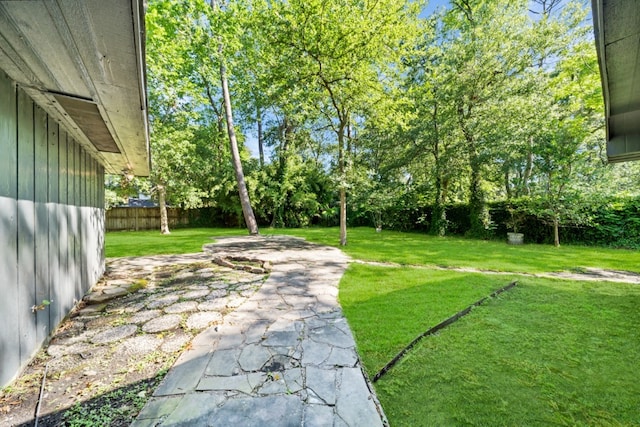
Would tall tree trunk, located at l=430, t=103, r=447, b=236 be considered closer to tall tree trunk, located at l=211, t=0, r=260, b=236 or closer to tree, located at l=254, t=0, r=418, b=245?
tree, located at l=254, t=0, r=418, b=245

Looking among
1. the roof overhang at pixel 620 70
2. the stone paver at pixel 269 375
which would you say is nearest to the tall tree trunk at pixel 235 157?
the stone paver at pixel 269 375

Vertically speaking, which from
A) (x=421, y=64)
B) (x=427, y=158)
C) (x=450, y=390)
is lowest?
(x=450, y=390)

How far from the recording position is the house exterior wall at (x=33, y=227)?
71.7 inches

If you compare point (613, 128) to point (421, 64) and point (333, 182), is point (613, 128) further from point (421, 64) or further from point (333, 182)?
point (421, 64)

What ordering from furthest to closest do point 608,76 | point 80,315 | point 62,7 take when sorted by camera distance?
point 80,315, point 608,76, point 62,7

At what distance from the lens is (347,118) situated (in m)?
8.20

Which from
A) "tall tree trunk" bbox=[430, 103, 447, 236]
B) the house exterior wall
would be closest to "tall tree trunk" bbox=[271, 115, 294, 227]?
"tall tree trunk" bbox=[430, 103, 447, 236]

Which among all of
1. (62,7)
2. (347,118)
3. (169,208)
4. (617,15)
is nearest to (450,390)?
(617,15)

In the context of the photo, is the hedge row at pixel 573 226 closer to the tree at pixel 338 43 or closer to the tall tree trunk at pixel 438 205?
the tall tree trunk at pixel 438 205

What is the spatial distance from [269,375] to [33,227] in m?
2.23

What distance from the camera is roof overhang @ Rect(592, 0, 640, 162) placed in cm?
142

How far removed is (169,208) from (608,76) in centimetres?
1845

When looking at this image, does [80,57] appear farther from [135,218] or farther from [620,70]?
[135,218]

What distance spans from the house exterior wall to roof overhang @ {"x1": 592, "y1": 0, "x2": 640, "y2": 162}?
366 centimetres
